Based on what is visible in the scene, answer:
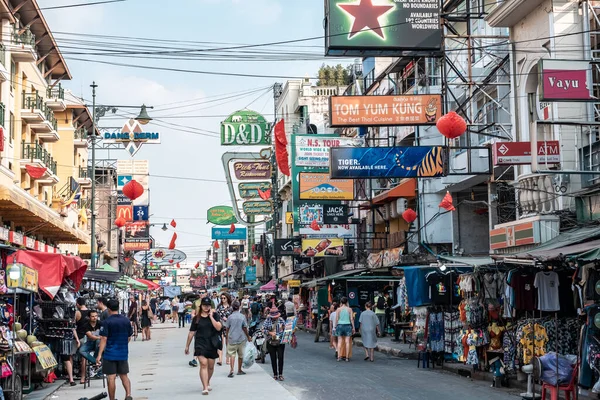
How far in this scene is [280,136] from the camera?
40938 mm

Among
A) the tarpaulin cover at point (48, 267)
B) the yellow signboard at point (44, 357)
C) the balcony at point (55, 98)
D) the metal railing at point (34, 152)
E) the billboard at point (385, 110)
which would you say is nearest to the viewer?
the yellow signboard at point (44, 357)

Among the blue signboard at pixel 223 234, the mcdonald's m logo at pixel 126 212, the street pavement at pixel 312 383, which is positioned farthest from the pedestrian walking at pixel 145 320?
the blue signboard at pixel 223 234

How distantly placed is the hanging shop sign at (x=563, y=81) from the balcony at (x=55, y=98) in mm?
36054

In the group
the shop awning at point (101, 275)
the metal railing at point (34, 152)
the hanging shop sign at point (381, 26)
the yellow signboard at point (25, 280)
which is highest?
the hanging shop sign at point (381, 26)

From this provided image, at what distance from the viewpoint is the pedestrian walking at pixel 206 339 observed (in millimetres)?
15719

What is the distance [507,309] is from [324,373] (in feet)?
16.8

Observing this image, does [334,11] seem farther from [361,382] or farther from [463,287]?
[361,382]

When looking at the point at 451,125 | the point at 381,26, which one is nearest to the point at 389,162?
the point at 381,26

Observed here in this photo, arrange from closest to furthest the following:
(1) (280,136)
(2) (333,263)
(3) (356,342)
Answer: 1. (3) (356,342)
2. (1) (280,136)
3. (2) (333,263)

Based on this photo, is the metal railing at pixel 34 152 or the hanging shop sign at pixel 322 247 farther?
the hanging shop sign at pixel 322 247

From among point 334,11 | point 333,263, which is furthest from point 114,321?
point 333,263

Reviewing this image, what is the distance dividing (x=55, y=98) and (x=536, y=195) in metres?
34.1

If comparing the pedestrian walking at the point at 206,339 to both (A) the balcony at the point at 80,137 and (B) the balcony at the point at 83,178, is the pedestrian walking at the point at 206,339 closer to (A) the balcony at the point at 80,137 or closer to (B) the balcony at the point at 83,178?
(A) the balcony at the point at 80,137

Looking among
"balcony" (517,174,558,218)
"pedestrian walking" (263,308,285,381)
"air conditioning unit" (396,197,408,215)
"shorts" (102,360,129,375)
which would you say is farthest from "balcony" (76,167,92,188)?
"shorts" (102,360,129,375)
